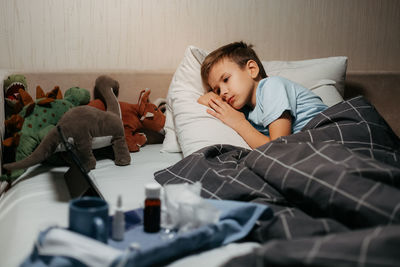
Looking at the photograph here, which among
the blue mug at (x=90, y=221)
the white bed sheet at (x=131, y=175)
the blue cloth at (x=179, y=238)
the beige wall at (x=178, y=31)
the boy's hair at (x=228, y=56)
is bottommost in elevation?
the white bed sheet at (x=131, y=175)

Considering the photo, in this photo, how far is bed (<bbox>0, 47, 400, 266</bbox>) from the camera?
567mm

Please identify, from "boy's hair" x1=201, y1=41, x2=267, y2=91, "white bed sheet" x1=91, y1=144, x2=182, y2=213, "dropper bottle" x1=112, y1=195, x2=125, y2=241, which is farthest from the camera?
"boy's hair" x1=201, y1=41, x2=267, y2=91

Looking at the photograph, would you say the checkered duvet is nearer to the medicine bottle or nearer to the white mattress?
the white mattress

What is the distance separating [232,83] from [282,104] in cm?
24

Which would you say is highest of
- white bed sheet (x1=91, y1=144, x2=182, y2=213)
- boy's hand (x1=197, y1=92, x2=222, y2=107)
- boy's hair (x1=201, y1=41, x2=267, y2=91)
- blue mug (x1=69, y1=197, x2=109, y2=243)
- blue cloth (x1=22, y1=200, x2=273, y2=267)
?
boy's hair (x1=201, y1=41, x2=267, y2=91)

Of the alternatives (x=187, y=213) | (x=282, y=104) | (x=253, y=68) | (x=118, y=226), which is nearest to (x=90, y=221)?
(x=118, y=226)

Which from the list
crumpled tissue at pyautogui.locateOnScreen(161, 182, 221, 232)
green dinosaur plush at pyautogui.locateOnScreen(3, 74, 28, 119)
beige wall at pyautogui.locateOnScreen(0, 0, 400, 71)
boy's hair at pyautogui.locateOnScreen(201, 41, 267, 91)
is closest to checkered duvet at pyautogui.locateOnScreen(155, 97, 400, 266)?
crumpled tissue at pyautogui.locateOnScreen(161, 182, 221, 232)

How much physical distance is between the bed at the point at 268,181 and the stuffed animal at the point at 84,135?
5cm

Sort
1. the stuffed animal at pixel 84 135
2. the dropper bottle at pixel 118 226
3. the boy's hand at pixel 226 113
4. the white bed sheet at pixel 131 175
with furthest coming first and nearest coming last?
the boy's hand at pixel 226 113 → the stuffed animal at pixel 84 135 → the white bed sheet at pixel 131 175 → the dropper bottle at pixel 118 226

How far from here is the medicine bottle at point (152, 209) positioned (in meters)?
0.72

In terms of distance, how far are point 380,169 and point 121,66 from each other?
46.8 inches

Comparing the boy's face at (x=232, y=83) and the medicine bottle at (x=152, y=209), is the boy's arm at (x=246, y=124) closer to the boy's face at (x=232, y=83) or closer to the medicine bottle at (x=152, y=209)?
the boy's face at (x=232, y=83)

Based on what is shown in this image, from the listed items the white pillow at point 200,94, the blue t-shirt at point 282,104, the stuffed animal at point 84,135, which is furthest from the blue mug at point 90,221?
the blue t-shirt at point 282,104

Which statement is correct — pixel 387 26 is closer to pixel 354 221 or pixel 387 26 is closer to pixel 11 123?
pixel 354 221
